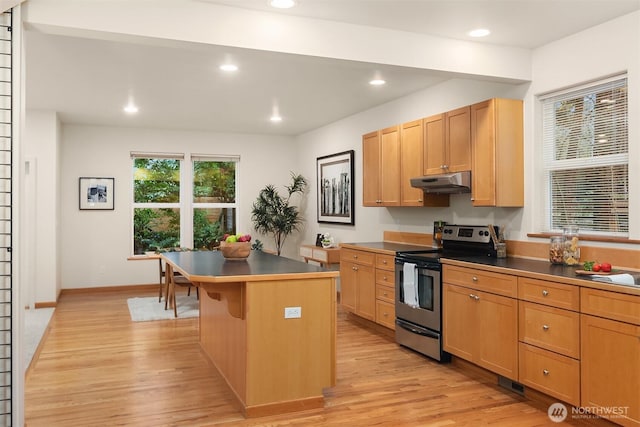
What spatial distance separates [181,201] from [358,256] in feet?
13.6

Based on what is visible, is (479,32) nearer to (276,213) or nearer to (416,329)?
(416,329)

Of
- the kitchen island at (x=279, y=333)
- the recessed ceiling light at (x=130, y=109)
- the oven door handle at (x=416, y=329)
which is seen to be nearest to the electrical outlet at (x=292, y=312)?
the kitchen island at (x=279, y=333)

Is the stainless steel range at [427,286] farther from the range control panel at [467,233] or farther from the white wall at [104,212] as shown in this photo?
the white wall at [104,212]

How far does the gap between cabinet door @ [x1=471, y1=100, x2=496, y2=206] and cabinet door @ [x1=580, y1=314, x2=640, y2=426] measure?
4.82ft

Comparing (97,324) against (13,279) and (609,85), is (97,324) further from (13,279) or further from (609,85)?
(609,85)

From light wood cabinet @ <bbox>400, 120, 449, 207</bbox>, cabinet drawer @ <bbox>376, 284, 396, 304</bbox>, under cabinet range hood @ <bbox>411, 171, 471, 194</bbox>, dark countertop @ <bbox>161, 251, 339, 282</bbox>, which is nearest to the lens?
dark countertop @ <bbox>161, 251, 339, 282</bbox>

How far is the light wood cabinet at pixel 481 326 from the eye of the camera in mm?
3648

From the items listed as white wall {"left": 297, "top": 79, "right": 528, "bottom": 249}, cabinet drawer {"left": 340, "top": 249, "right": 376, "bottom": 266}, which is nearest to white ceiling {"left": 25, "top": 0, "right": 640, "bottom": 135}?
white wall {"left": 297, "top": 79, "right": 528, "bottom": 249}

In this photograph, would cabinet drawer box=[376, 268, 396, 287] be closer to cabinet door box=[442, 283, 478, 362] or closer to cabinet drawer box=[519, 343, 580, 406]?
cabinet door box=[442, 283, 478, 362]

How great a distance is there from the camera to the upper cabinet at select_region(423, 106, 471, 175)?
4.54m

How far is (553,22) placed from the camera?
3678 millimetres

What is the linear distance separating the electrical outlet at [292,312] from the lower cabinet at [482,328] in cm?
141

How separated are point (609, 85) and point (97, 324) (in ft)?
18.4

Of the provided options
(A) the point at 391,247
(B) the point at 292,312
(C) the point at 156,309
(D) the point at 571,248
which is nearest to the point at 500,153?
(D) the point at 571,248
